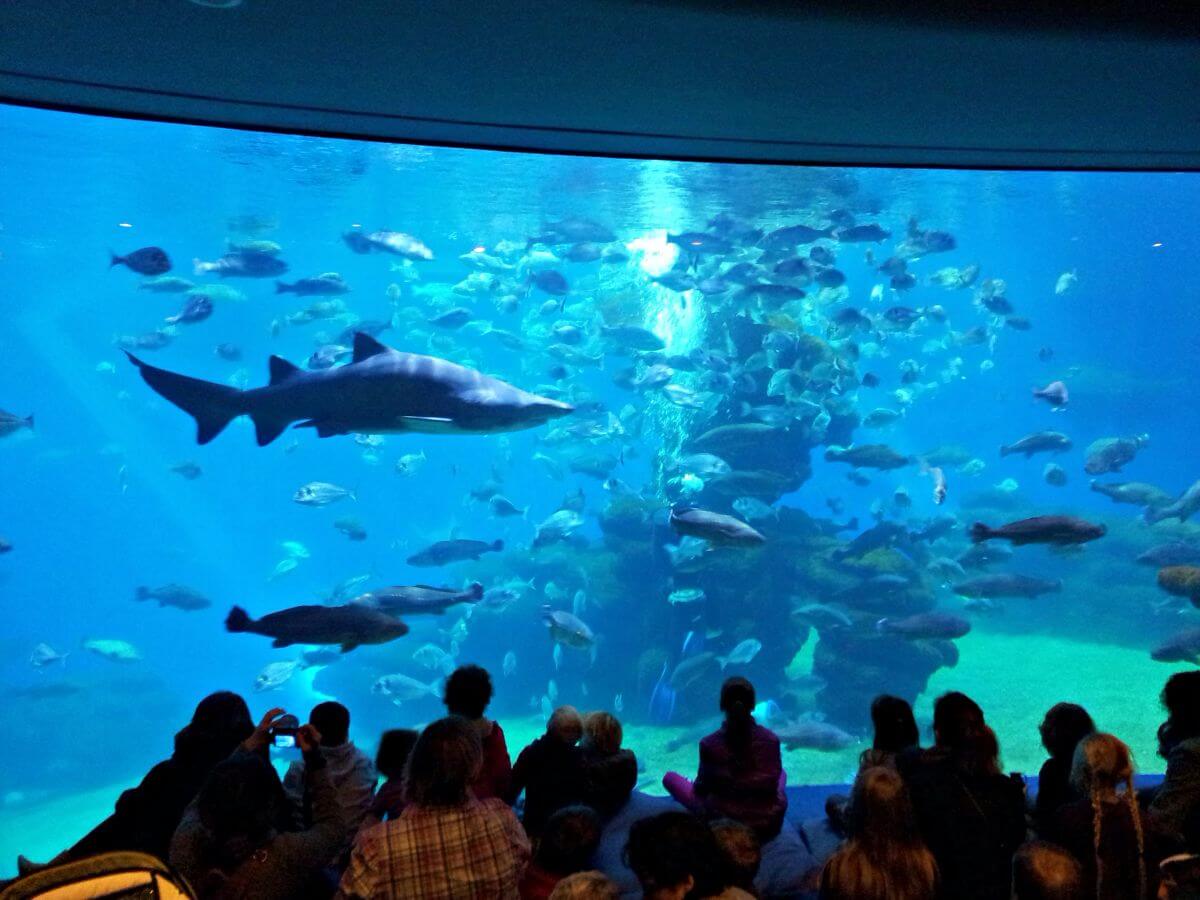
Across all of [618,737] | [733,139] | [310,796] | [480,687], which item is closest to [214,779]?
[310,796]

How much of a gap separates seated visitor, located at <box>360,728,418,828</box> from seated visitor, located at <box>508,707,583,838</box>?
19.0 inches

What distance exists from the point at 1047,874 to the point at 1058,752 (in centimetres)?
104

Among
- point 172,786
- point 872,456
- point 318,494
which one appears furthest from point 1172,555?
point 318,494

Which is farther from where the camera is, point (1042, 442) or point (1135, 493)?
point (1135, 493)

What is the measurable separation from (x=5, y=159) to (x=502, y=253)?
48.5ft

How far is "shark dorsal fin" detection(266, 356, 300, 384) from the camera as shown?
17.5 ft

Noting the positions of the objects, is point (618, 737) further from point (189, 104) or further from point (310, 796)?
point (189, 104)

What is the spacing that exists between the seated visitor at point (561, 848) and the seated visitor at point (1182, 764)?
81.4 inches

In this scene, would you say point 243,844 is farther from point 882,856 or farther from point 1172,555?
point 1172,555

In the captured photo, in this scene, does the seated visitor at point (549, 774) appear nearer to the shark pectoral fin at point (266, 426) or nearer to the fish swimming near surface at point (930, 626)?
the shark pectoral fin at point (266, 426)

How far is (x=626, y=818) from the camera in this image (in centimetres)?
314

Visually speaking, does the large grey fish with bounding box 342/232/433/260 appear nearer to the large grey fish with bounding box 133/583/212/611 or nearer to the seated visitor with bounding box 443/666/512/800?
the large grey fish with bounding box 133/583/212/611

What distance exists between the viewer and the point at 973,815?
2586 mm

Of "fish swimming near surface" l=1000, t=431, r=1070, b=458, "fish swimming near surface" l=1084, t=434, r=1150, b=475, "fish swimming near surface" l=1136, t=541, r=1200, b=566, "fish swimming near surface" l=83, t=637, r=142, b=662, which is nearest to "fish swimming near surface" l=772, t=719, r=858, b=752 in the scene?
"fish swimming near surface" l=1136, t=541, r=1200, b=566
